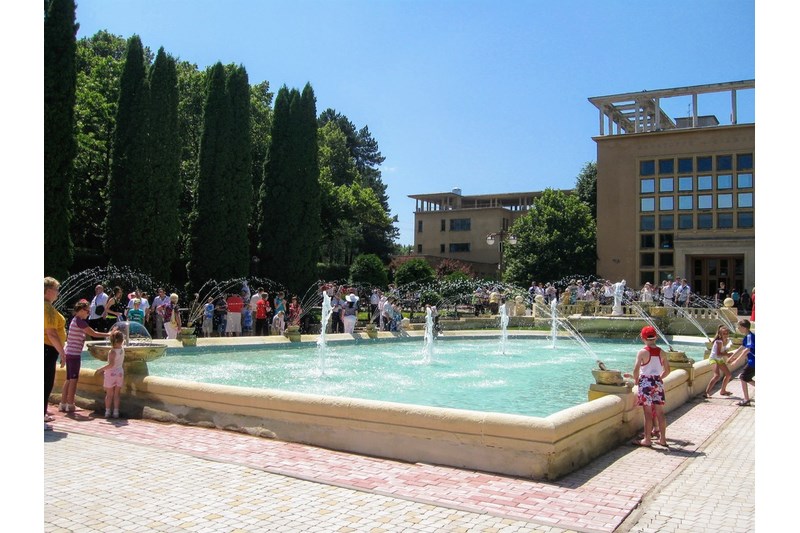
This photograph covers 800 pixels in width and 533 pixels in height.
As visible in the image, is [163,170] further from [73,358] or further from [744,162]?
[744,162]

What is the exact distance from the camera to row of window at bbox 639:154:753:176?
4228 centimetres

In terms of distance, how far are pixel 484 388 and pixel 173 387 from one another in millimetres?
5788

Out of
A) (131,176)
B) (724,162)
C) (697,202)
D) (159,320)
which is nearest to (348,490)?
(159,320)

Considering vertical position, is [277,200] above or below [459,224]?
below

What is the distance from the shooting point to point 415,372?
48.4 feet

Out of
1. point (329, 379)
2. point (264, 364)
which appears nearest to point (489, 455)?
point (329, 379)

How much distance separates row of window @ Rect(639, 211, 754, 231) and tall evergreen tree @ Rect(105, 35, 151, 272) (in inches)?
1251

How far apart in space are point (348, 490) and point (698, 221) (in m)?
42.8

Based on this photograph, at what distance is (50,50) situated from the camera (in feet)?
77.6

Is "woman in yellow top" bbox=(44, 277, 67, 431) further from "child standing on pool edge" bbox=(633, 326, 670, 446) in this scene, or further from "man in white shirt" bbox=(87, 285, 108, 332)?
"man in white shirt" bbox=(87, 285, 108, 332)

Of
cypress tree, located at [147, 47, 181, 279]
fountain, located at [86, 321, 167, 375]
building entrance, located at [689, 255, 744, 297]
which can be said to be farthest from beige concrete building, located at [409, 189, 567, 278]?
fountain, located at [86, 321, 167, 375]

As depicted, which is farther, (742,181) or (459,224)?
(459,224)

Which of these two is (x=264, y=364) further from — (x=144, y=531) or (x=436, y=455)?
(x=144, y=531)

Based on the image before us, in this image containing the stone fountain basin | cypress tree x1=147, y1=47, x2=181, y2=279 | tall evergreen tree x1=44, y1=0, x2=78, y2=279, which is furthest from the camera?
cypress tree x1=147, y1=47, x2=181, y2=279
